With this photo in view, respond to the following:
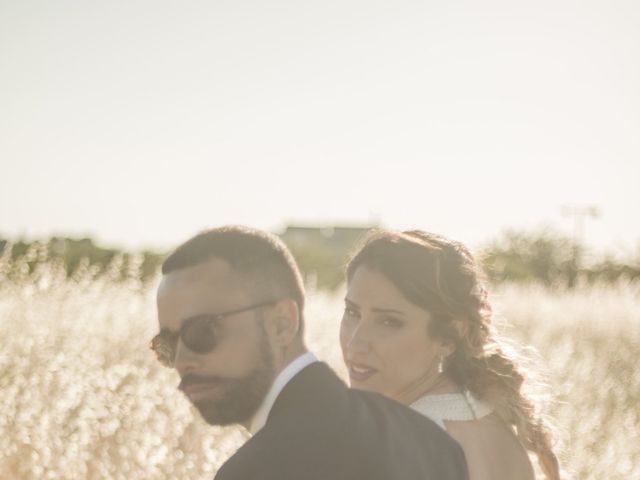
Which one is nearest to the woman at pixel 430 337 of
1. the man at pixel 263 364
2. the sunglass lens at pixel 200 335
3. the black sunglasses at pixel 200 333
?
the man at pixel 263 364

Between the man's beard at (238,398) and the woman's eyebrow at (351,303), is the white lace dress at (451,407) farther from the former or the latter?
the man's beard at (238,398)

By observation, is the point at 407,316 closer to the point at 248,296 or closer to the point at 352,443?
the point at 248,296

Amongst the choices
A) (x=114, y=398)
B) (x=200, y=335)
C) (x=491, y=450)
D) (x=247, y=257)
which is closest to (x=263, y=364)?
(x=200, y=335)

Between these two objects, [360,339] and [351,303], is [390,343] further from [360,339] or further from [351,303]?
[351,303]

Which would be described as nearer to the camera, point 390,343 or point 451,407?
point 451,407

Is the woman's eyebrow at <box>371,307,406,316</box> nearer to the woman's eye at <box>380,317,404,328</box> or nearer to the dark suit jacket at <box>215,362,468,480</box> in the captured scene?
the woman's eye at <box>380,317,404,328</box>

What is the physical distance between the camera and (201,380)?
2148 mm

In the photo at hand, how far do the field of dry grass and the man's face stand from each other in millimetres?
2072

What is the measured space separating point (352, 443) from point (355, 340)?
1700 millimetres

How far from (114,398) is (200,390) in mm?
4362

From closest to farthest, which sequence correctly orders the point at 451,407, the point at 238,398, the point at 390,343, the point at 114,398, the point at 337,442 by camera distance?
1. the point at 337,442
2. the point at 238,398
3. the point at 451,407
4. the point at 390,343
5. the point at 114,398

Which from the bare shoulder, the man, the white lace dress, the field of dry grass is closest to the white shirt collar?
the man

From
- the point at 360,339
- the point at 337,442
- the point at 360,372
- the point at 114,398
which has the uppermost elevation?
the point at 337,442

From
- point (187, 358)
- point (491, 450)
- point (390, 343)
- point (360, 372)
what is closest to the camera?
point (187, 358)
